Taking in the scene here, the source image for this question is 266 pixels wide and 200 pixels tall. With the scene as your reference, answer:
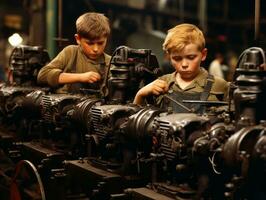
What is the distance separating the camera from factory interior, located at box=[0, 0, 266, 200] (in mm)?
2475

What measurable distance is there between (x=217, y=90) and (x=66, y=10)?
2882mm

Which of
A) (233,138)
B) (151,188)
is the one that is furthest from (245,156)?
(151,188)

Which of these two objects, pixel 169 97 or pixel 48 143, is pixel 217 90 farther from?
pixel 48 143

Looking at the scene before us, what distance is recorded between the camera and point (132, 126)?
3.01 meters

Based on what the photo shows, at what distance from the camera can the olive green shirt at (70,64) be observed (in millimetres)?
4207

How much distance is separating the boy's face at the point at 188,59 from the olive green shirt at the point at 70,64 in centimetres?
116

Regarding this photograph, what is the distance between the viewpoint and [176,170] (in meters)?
2.64

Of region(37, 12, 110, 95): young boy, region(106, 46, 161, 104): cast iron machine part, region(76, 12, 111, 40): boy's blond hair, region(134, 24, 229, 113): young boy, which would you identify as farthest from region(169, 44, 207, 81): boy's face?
region(76, 12, 111, 40): boy's blond hair

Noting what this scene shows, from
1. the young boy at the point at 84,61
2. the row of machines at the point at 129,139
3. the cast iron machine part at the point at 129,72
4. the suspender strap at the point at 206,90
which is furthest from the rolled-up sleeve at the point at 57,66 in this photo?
the suspender strap at the point at 206,90

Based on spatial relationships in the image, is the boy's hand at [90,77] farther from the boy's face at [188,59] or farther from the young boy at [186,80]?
the boy's face at [188,59]

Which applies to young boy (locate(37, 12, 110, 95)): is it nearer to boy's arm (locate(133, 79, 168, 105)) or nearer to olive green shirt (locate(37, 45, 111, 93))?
olive green shirt (locate(37, 45, 111, 93))

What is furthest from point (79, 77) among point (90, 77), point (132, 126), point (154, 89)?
point (132, 126)

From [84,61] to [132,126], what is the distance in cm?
134

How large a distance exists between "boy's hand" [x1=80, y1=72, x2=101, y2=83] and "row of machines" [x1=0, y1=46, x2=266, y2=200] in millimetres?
82
